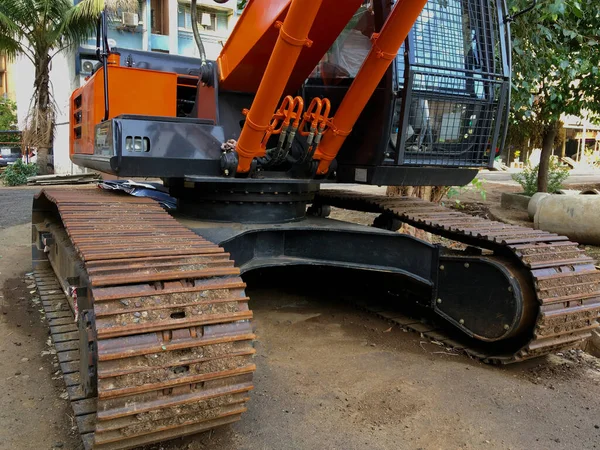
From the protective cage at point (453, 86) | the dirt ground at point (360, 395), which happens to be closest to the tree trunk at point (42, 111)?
the dirt ground at point (360, 395)

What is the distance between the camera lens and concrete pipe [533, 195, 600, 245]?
8.55 m

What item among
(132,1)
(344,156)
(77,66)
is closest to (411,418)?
(344,156)

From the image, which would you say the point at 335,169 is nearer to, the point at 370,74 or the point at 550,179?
the point at 370,74

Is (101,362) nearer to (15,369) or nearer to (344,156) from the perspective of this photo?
(15,369)

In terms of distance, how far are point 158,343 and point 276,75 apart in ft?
5.70

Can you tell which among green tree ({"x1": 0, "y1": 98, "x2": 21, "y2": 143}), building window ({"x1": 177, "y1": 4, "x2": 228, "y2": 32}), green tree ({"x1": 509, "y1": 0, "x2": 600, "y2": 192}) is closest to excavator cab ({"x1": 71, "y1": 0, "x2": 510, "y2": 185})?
green tree ({"x1": 509, "y1": 0, "x2": 600, "y2": 192})

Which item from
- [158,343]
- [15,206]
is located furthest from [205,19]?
[158,343]

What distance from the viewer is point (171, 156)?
386 centimetres

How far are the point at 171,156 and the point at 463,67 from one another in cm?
208

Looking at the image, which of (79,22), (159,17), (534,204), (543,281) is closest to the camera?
(543,281)

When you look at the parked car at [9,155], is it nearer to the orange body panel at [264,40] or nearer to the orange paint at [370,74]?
the orange body panel at [264,40]

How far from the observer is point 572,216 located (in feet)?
29.0

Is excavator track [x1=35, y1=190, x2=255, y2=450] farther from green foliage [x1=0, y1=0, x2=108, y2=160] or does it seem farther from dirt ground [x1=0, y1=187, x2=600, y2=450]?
green foliage [x1=0, y1=0, x2=108, y2=160]

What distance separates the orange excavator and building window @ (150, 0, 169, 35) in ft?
59.4
